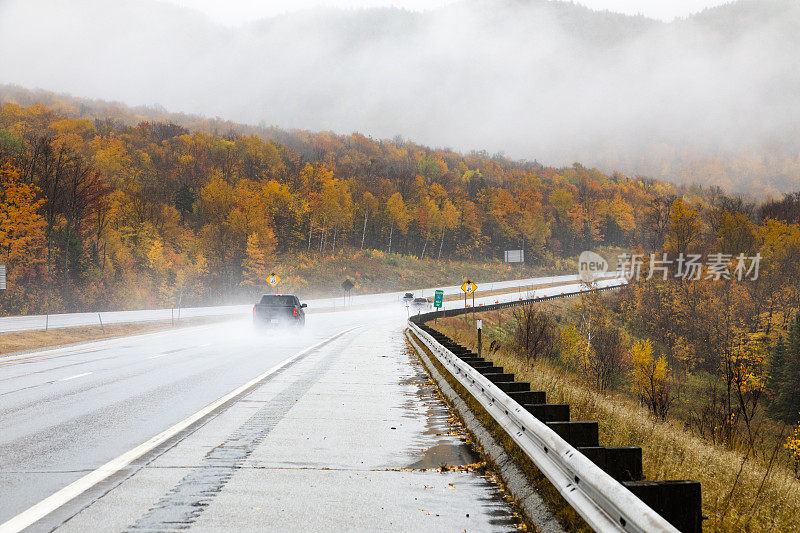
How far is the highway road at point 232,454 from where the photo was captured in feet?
17.2

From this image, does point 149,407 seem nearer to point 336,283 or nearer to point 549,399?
point 549,399

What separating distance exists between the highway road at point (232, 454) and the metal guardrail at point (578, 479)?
563 mm

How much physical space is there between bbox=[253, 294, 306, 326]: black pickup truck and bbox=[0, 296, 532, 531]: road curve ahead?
15629mm

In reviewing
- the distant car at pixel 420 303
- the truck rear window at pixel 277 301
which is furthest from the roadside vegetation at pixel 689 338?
the distant car at pixel 420 303

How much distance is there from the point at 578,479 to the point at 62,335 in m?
34.2

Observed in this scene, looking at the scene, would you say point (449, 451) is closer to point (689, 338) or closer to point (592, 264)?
point (689, 338)

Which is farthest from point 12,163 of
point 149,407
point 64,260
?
point 149,407

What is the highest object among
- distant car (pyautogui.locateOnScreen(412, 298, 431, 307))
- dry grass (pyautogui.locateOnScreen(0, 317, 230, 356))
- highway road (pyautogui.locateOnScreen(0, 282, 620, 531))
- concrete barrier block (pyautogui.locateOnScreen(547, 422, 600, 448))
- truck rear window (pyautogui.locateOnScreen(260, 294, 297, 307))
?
truck rear window (pyautogui.locateOnScreen(260, 294, 297, 307))

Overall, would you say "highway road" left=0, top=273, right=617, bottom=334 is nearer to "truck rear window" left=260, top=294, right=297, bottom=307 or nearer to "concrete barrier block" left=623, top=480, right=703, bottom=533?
"truck rear window" left=260, top=294, right=297, bottom=307

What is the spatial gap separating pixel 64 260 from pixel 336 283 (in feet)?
144

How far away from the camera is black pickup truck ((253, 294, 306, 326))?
1238 inches

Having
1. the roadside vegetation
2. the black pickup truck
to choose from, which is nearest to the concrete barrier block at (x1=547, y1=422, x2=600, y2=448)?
the roadside vegetation

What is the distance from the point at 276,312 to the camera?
31.6 metres

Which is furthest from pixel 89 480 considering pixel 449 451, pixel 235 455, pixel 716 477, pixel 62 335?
pixel 62 335
